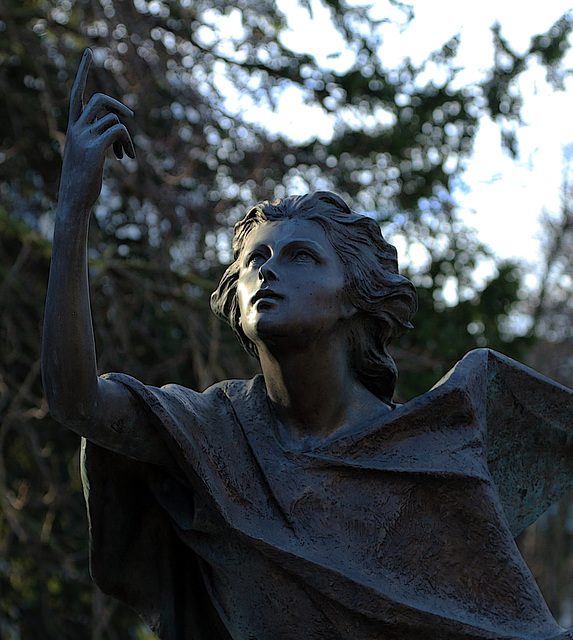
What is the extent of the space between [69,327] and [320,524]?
2.53ft

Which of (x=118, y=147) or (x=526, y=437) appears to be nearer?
(x=118, y=147)

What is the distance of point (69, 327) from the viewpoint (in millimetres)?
2148

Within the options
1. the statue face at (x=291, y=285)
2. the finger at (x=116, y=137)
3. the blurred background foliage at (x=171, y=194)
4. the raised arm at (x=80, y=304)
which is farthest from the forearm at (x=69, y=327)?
the blurred background foliage at (x=171, y=194)

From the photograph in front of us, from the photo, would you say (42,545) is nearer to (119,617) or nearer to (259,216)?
(119,617)

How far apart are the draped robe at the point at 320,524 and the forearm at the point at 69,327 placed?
20cm

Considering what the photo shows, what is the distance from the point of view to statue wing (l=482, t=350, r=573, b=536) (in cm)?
271

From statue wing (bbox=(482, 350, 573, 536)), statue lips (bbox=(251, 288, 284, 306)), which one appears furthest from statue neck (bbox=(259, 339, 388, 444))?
statue wing (bbox=(482, 350, 573, 536))

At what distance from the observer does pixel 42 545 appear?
20.3 ft

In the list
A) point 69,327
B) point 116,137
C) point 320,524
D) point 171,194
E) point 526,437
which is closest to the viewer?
point 69,327

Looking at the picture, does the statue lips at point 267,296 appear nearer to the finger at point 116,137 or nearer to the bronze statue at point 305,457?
the bronze statue at point 305,457

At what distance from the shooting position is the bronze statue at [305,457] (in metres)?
2.29

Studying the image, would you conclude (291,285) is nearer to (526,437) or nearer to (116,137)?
(116,137)

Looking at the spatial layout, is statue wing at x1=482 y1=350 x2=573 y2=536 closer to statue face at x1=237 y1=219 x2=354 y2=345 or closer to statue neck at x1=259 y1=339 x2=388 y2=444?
statue neck at x1=259 y1=339 x2=388 y2=444

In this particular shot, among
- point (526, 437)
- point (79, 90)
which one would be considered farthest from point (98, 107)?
point (526, 437)
